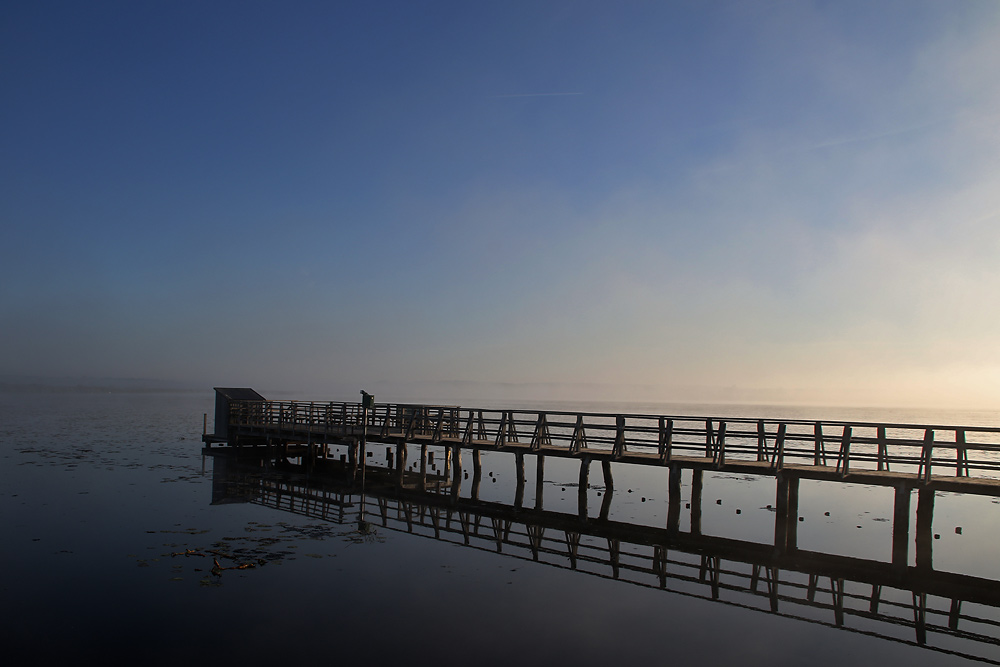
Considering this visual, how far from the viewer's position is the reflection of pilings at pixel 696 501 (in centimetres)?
2142

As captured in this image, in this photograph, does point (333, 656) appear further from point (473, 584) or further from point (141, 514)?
point (141, 514)

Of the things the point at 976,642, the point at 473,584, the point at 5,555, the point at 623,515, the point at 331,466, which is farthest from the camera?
the point at 331,466

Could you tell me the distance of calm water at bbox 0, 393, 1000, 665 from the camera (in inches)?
446

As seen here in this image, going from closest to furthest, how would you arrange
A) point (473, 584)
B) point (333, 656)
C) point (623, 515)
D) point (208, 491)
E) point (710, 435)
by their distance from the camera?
point (333, 656), point (473, 584), point (710, 435), point (623, 515), point (208, 491)

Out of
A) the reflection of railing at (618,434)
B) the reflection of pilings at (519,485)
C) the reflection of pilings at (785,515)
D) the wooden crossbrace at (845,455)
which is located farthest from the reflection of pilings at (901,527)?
the reflection of pilings at (519,485)

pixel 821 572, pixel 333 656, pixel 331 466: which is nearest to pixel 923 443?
pixel 821 572

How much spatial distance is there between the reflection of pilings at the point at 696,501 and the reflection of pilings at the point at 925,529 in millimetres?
6045

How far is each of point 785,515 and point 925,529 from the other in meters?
3.41

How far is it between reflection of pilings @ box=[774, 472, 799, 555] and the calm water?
6.57 feet

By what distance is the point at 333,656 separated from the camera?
1071 cm

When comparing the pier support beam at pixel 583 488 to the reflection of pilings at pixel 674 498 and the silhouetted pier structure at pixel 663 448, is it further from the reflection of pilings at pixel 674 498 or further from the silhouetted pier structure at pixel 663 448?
the reflection of pilings at pixel 674 498

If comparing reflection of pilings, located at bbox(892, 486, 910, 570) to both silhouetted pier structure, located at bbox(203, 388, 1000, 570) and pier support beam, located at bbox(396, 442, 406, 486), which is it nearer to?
silhouetted pier structure, located at bbox(203, 388, 1000, 570)

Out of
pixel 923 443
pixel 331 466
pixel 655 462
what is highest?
pixel 923 443

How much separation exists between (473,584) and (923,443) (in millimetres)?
11999
